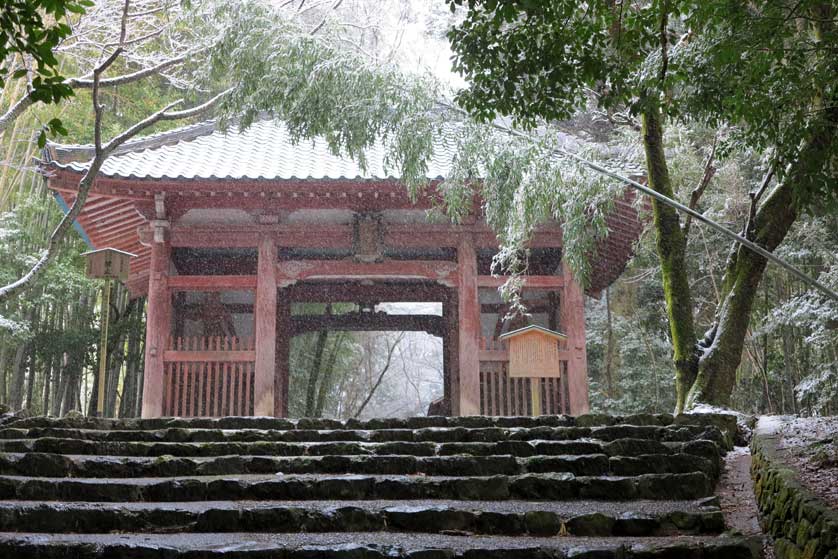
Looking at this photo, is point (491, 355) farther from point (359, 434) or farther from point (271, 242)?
point (359, 434)

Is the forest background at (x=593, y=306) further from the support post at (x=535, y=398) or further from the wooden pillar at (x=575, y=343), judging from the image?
the support post at (x=535, y=398)

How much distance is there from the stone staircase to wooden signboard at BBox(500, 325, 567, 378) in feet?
6.56

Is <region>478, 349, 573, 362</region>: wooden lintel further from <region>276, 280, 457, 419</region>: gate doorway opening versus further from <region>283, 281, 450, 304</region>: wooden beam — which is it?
<region>283, 281, 450, 304</region>: wooden beam

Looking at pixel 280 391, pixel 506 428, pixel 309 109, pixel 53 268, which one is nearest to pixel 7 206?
pixel 53 268

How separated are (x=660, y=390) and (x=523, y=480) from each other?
1083 centimetres

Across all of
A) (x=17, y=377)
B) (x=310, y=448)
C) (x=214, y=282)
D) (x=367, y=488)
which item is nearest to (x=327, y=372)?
(x=17, y=377)

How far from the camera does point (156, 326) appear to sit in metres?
9.29

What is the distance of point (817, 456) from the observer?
14.1 ft

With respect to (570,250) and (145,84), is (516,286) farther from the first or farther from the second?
(145,84)

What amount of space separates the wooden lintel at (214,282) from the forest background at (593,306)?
2.96 metres

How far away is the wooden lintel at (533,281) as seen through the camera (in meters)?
9.77

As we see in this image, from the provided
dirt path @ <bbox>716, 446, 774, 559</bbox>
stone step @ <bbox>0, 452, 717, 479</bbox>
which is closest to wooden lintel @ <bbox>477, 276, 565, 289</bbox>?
dirt path @ <bbox>716, 446, 774, 559</bbox>

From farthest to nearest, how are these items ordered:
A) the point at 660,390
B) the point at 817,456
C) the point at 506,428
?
the point at 660,390
the point at 506,428
the point at 817,456

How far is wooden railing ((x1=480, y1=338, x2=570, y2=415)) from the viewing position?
9.42 m
